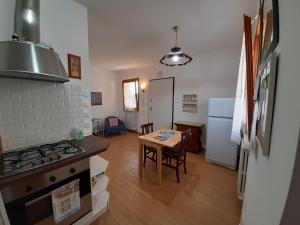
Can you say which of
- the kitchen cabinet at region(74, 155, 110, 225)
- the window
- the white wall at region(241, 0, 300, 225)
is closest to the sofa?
the window

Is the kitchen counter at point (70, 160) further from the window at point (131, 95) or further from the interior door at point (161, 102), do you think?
the window at point (131, 95)

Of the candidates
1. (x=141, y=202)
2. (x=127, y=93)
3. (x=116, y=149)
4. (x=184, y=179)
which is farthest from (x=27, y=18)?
(x=127, y=93)

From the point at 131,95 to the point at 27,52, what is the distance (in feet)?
14.3

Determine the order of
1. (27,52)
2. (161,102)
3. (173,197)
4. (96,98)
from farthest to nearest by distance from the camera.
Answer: (96,98) < (161,102) < (173,197) < (27,52)

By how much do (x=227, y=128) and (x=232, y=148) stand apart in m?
0.40

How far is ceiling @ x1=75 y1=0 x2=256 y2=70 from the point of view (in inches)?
63.1

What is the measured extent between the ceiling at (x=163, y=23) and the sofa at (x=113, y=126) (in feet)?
8.77

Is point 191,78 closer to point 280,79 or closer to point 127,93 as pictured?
point 127,93

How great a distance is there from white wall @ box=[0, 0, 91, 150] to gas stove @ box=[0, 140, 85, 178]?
0.53 feet

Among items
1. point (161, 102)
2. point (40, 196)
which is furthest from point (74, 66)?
point (161, 102)

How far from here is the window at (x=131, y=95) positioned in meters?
5.11

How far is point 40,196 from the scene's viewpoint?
1.06 meters

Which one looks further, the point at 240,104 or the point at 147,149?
the point at 147,149

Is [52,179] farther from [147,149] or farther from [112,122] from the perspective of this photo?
[112,122]
